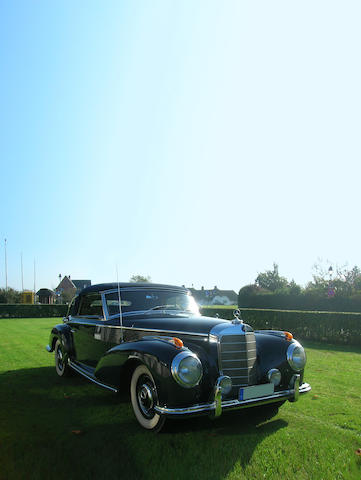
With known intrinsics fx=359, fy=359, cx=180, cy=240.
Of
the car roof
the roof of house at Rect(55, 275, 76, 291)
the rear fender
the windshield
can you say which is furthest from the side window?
the roof of house at Rect(55, 275, 76, 291)

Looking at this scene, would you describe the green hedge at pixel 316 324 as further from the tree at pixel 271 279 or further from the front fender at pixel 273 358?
the tree at pixel 271 279

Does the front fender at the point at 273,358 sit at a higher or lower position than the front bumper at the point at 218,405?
higher

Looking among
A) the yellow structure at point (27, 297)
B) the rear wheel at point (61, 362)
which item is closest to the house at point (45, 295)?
the yellow structure at point (27, 297)

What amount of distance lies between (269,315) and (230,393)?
12314mm

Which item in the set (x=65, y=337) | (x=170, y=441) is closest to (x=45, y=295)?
(x=65, y=337)

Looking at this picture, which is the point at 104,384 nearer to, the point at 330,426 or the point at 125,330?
the point at 125,330

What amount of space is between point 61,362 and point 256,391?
14.3ft

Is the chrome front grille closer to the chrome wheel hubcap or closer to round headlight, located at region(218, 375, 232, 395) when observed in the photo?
round headlight, located at region(218, 375, 232, 395)

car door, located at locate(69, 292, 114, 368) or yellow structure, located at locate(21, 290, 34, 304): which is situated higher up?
yellow structure, located at locate(21, 290, 34, 304)

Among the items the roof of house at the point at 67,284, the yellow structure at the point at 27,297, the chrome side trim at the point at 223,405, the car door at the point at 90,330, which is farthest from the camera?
the roof of house at the point at 67,284

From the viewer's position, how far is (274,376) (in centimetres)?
432

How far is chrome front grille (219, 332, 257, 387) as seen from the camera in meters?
4.07

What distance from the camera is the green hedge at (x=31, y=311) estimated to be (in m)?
31.6

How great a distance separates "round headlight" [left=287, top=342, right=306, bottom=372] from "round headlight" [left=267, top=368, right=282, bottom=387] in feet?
0.87
